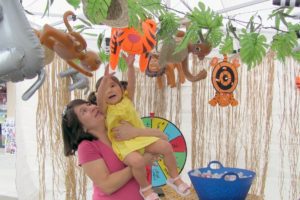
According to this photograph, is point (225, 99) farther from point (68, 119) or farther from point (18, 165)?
point (18, 165)

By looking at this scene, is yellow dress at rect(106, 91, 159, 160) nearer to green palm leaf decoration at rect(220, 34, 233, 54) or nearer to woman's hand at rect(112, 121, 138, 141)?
woman's hand at rect(112, 121, 138, 141)

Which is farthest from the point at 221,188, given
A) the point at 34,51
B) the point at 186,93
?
the point at 186,93

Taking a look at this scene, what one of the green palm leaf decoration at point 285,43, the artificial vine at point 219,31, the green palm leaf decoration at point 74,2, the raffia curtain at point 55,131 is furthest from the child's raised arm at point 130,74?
the raffia curtain at point 55,131

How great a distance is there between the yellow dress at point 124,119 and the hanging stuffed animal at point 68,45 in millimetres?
211

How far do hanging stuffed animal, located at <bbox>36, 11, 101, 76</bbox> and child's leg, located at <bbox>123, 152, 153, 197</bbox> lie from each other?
0.37 meters

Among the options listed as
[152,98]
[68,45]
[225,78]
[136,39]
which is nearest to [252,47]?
[136,39]

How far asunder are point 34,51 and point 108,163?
0.91 metres

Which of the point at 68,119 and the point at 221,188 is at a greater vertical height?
the point at 68,119

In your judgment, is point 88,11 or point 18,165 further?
point 18,165

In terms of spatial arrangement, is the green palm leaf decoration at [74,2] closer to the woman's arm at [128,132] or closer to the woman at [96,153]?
the woman at [96,153]

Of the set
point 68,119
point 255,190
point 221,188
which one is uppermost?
point 68,119

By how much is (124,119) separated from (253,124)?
6.22ft

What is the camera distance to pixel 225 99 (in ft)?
Answer: 8.91

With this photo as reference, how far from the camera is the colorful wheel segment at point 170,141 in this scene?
288cm
